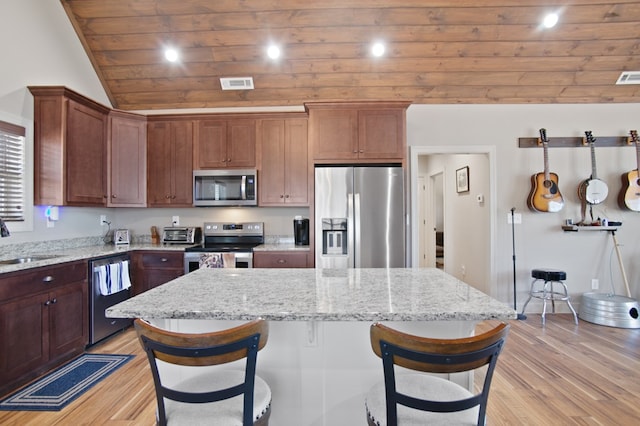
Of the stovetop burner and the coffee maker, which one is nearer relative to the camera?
the coffee maker

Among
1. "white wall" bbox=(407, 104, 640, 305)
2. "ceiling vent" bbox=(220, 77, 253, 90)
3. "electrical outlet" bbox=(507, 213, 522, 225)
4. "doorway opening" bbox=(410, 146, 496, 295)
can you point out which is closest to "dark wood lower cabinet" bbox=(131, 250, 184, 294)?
"ceiling vent" bbox=(220, 77, 253, 90)

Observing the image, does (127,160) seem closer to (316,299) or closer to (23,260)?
(23,260)

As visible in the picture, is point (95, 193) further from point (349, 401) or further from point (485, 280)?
point (485, 280)

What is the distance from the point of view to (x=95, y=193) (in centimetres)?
343

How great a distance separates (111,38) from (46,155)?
1511 mm

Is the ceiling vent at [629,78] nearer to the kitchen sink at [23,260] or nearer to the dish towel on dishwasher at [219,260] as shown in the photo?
the dish towel on dishwasher at [219,260]

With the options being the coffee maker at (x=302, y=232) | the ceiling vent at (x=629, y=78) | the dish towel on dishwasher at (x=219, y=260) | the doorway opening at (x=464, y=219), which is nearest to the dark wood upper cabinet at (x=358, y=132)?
the doorway opening at (x=464, y=219)

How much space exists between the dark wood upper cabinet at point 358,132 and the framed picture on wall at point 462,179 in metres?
1.86

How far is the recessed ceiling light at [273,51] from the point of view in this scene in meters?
3.50

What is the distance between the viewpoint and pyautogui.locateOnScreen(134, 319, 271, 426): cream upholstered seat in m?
0.96

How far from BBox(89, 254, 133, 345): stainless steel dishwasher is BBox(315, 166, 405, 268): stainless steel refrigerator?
203 centimetres

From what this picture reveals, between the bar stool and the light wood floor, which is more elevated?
the bar stool

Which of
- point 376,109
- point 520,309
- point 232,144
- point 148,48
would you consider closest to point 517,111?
point 376,109

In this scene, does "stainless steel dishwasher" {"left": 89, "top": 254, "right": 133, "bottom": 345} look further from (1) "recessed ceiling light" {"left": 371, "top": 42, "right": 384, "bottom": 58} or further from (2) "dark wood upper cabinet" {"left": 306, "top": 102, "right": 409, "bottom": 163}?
(1) "recessed ceiling light" {"left": 371, "top": 42, "right": 384, "bottom": 58}
